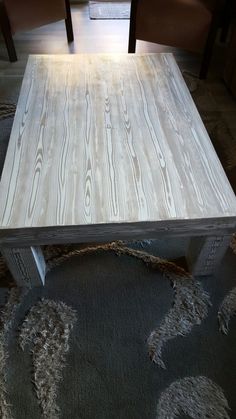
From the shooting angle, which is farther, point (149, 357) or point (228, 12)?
point (228, 12)

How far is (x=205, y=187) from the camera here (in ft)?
3.45

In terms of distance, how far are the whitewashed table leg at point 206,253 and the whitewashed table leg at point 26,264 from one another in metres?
0.58

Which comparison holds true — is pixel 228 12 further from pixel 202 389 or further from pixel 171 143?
pixel 202 389

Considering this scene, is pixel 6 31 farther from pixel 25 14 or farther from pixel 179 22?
pixel 179 22

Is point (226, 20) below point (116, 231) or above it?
below

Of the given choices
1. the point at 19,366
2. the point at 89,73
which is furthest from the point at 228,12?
the point at 19,366

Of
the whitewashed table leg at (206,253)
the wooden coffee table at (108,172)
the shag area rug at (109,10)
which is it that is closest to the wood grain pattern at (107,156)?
the wooden coffee table at (108,172)

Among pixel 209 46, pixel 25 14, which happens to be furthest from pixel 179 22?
pixel 25 14

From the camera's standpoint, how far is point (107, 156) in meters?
1.14

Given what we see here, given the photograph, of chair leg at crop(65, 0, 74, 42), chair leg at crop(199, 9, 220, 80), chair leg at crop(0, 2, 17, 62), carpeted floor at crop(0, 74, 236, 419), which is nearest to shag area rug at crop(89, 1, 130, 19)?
chair leg at crop(65, 0, 74, 42)

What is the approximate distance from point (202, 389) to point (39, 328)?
573 millimetres

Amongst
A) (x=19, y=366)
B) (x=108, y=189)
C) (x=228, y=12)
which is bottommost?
(x=19, y=366)

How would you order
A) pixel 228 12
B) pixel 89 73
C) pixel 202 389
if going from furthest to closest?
pixel 228 12 → pixel 89 73 → pixel 202 389

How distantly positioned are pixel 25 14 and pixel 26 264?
195 cm
